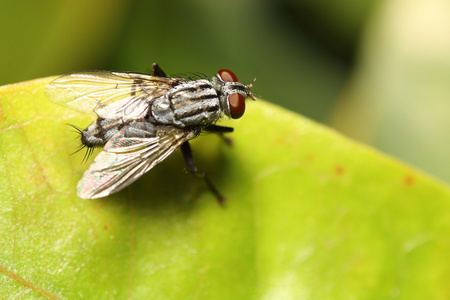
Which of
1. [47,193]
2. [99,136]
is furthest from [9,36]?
[47,193]

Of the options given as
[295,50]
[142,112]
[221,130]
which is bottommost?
[142,112]

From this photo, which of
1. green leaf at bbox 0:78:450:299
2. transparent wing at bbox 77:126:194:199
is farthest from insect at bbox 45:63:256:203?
green leaf at bbox 0:78:450:299

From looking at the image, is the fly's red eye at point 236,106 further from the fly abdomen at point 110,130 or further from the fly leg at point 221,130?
the fly abdomen at point 110,130

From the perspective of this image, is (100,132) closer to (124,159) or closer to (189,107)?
(124,159)

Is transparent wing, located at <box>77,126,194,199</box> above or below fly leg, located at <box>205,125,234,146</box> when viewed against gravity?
below

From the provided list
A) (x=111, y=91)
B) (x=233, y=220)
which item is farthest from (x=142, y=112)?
(x=233, y=220)

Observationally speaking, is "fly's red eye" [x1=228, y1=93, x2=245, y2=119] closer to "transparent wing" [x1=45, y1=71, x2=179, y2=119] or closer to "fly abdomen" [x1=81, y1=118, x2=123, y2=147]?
"transparent wing" [x1=45, y1=71, x2=179, y2=119]

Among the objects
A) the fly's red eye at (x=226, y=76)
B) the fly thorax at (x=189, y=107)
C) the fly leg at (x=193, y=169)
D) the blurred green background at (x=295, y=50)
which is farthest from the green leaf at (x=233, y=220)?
the blurred green background at (x=295, y=50)
